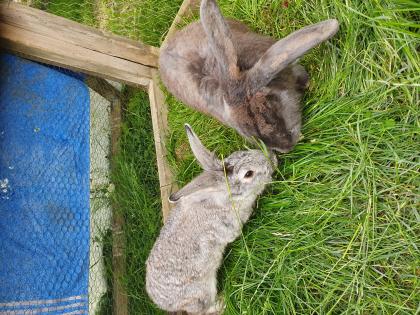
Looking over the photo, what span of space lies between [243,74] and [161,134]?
1.50 m

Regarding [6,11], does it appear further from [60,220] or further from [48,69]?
[60,220]

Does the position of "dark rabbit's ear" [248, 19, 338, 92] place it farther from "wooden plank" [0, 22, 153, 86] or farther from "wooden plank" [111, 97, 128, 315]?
"wooden plank" [111, 97, 128, 315]

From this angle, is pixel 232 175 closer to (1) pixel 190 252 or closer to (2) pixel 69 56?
(1) pixel 190 252

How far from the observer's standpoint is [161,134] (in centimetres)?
387

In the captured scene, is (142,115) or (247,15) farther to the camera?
(142,115)

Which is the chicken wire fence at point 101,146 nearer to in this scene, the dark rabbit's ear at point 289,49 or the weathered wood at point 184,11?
the weathered wood at point 184,11

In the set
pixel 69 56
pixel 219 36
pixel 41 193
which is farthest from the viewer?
pixel 69 56

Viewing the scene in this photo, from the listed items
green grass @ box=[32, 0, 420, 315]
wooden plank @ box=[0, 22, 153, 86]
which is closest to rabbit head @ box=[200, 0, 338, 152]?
green grass @ box=[32, 0, 420, 315]

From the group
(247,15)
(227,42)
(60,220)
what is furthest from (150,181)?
(227,42)

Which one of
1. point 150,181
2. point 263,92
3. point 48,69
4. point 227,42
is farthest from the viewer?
point 150,181

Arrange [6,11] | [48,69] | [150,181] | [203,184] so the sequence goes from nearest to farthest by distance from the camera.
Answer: [203,184] → [6,11] → [48,69] → [150,181]

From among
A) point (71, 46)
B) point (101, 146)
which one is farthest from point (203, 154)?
point (101, 146)

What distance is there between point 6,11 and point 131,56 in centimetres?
101

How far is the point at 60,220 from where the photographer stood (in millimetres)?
3225
